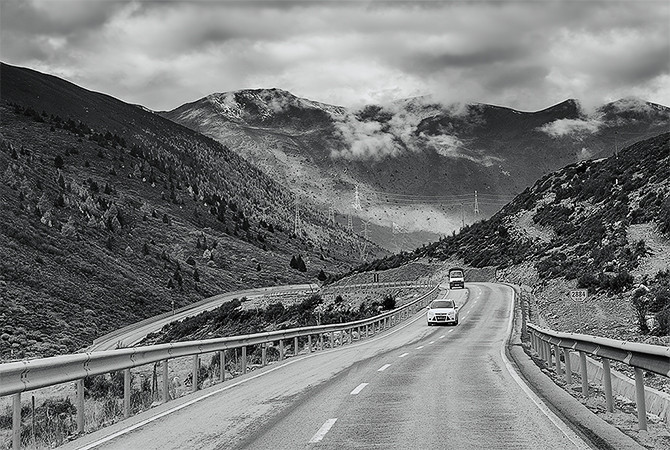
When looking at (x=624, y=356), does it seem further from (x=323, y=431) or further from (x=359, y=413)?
(x=359, y=413)

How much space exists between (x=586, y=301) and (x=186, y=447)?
1368 inches

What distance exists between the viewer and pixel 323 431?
9.80m

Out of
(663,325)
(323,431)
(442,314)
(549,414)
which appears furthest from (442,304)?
(323,431)

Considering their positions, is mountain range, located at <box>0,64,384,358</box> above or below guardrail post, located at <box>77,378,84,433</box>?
above

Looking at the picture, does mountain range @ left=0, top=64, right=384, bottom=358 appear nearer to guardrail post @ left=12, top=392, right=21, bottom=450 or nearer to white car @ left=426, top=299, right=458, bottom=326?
white car @ left=426, top=299, right=458, bottom=326

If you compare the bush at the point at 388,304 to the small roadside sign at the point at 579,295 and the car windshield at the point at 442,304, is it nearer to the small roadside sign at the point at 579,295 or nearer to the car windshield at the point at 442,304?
the car windshield at the point at 442,304

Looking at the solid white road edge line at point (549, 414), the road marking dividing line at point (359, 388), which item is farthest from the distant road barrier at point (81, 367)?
the solid white road edge line at point (549, 414)

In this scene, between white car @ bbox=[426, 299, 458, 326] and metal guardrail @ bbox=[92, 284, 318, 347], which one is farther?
metal guardrail @ bbox=[92, 284, 318, 347]

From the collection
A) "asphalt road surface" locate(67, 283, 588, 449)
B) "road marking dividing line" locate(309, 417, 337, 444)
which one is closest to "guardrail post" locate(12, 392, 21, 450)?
"asphalt road surface" locate(67, 283, 588, 449)

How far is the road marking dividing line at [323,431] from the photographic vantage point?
919cm

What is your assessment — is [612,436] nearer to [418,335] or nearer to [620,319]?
[620,319]

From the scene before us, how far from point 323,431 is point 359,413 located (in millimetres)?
1670

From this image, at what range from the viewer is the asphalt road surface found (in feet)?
29.9

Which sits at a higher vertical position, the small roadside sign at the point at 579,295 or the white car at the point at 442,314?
the small roadside sign at the point at 579,295
